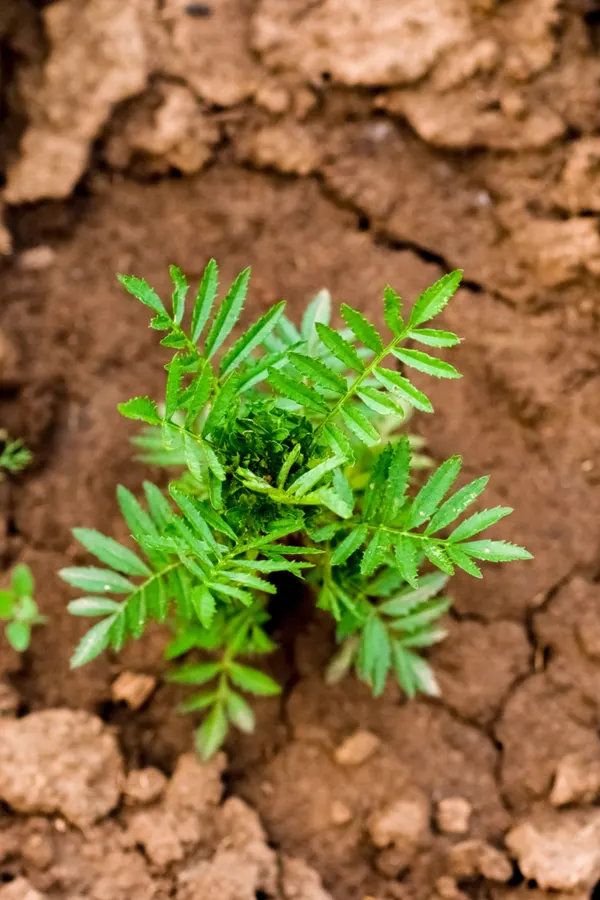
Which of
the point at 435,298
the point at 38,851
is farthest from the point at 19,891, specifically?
the point at 435,298

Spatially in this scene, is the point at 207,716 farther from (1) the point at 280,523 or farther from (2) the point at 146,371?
(2) the point at 146,371

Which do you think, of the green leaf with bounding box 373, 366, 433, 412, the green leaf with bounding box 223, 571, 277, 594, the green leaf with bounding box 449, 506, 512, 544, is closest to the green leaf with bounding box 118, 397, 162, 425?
the green leaf with bounding box 223, 571, 277, 594

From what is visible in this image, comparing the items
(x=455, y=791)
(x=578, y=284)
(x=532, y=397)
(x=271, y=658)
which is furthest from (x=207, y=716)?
(x=578, y=284)

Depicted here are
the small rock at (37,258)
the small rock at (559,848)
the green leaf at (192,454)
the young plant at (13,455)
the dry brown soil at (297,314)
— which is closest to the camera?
the green leaf at (192,454)

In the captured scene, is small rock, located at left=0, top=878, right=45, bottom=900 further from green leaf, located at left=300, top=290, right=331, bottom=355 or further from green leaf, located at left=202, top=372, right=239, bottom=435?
green leaf, located at left=300, top=290, right=331, bottom=355

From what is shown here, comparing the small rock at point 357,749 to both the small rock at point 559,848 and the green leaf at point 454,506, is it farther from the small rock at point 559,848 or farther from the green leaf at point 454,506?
the green leaf at point 454,506

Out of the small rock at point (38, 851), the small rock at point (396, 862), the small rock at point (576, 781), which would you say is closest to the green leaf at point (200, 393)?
the small rock at point (38, 851)
